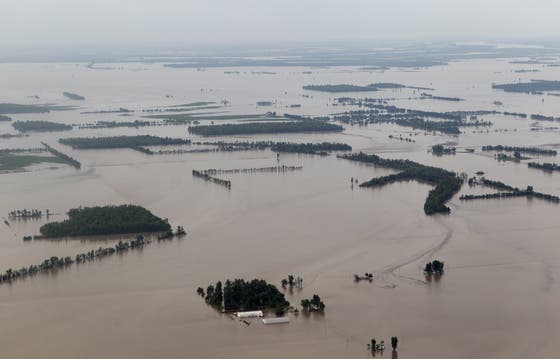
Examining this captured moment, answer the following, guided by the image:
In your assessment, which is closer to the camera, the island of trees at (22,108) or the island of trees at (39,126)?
the island of trees at (39,126)

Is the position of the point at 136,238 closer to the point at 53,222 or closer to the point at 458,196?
the point at 53,222

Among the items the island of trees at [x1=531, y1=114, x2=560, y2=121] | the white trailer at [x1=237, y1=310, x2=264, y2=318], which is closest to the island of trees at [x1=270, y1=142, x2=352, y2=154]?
the island of trees at [x1=531, y1=114, x2=560, y2=121]

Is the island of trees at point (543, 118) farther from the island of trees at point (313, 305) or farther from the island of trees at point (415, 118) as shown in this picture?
the island of trees at point (313, 305)

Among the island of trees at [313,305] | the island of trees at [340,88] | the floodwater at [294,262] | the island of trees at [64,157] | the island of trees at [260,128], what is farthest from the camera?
the island of trees at [340,88]

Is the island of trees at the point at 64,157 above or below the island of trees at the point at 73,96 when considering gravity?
below

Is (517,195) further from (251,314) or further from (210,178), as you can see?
(251,314)

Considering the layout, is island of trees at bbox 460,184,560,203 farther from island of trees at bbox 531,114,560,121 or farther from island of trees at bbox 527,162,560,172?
island of trees at bbox 531,114,560,121

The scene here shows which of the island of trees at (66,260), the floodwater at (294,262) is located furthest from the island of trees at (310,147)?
the island of trees at (66,260)

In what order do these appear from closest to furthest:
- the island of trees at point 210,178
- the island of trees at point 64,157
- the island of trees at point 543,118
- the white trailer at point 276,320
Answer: the white trailer at point 276,320 < the island of trees at point 210,178 < the island of trees at point 64,157 < the island of trees at point 543,118
